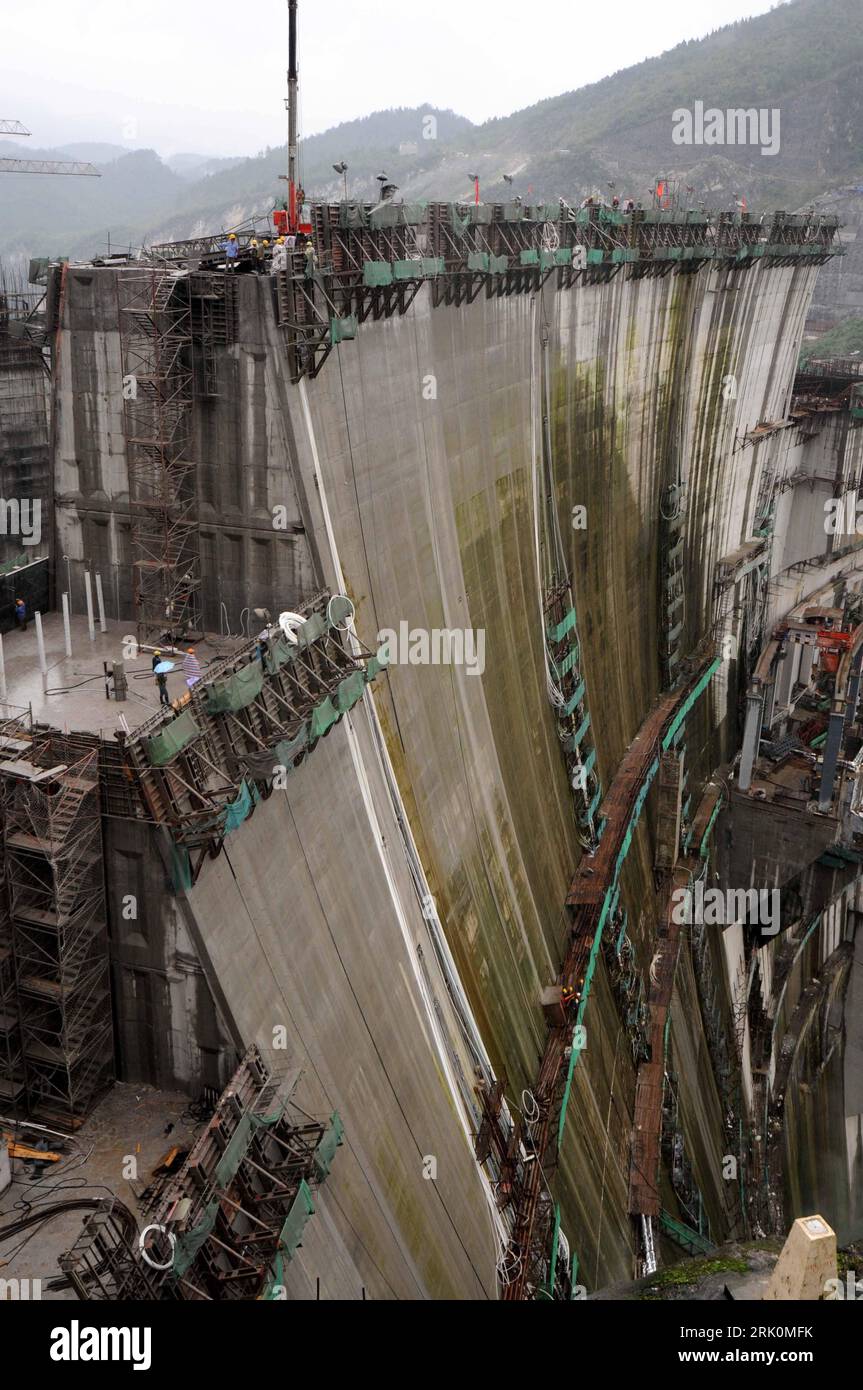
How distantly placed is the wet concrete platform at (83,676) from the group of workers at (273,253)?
7.63 meters

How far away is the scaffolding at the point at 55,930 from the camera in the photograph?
55.1ft

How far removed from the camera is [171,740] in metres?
17.1

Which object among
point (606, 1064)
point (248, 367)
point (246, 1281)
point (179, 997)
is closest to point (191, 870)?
point (179, 997)

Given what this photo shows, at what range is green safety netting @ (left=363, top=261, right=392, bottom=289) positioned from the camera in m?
24.8

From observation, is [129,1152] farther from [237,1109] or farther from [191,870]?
[191,870]

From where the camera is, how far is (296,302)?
22625 millimetres

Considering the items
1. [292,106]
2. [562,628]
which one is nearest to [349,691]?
[292,106]

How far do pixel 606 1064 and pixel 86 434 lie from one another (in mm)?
23831

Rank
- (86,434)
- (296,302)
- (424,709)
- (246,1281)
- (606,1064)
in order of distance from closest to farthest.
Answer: (246,1281) → (296,302) → (86,434) → (424,709) → (606,1064)

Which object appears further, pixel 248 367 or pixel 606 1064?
pixel 606 1064
